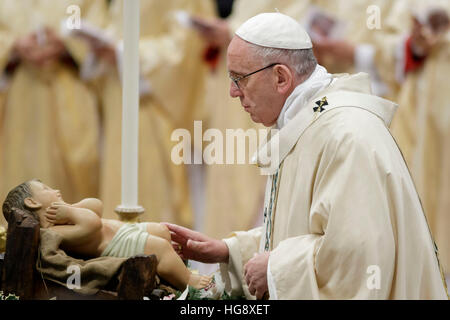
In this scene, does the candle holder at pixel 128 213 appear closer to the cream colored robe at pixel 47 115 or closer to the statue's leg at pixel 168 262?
the statue's leg at pixel 168 262

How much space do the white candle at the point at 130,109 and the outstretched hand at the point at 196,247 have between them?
0.18 metres

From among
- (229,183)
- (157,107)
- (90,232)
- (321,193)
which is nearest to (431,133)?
(229,183)

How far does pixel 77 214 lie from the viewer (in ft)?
9.63

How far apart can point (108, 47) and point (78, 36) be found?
8.4 inches

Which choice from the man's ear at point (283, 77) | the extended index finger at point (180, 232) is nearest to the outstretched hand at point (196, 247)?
the extended index finger at point (180, 232)

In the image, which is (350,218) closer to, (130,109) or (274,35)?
(274,35)

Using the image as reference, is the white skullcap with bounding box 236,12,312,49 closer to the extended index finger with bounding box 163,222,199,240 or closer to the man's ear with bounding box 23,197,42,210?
the extended index finger with bounding box 163,222,199,240

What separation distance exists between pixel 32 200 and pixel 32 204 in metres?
0.02

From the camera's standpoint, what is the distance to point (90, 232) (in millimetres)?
2928

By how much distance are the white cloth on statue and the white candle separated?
1.66 feet

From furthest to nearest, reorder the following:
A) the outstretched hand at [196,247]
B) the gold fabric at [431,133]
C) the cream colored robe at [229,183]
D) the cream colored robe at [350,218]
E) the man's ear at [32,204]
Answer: the cream colored robe at [229,183]
the gold fabric at [431,133]
the outstretched hand at [196,247]
the man's ear at [32,204]
the cream colored robe at [350,218]

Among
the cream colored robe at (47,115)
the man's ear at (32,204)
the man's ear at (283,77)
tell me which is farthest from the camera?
the cream colored robe at (47,115)

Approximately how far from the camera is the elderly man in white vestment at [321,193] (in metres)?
2.75
